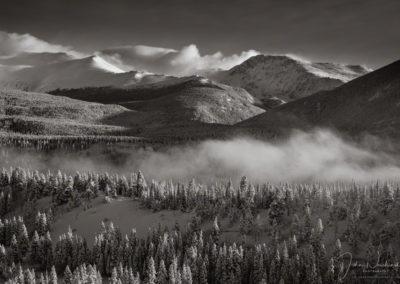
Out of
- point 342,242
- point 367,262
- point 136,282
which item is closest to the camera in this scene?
point 136,282

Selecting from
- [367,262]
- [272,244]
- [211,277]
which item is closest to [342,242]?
[367,262]

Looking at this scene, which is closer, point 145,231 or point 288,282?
point 288,282

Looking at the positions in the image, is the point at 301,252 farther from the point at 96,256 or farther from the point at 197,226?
the point at 96,256

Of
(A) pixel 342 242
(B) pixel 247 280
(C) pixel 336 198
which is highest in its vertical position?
(C) pixel 336 198

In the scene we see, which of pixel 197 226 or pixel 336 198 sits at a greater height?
pixel 336 198

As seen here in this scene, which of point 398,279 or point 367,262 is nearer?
point 398,279

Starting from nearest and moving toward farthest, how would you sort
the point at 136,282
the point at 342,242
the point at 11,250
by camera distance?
the point at 136,282 → the point at 342,242 → the point at 11,250

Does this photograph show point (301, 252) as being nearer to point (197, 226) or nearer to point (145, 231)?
Result: point (197, 226)

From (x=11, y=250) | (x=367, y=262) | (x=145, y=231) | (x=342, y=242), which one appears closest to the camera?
(x=367, y=262)

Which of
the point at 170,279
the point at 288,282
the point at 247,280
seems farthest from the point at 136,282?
the point at 288,282
